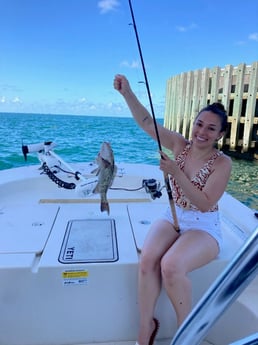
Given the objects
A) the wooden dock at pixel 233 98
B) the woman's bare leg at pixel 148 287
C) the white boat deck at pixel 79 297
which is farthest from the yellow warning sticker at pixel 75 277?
the wooden dock at pixel 233 98

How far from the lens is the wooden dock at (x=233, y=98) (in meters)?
11.1

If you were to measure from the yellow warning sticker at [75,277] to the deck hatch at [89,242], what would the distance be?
0.20ft

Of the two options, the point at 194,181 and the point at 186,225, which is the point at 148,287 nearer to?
the point at 186,225

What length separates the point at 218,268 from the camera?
6.07 feet

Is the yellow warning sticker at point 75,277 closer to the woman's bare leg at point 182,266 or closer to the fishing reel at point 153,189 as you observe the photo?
the woman's bare leg at point 182,266

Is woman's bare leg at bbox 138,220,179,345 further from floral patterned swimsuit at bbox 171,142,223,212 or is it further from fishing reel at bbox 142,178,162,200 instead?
fishing reel at bbox 142,178,162,200

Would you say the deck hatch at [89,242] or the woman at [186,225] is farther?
the deck hatch at [89,242]

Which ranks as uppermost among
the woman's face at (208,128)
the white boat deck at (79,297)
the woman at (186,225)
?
the woman's face at (208,128)

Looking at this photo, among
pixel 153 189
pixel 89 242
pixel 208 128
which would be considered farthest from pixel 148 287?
pixel 153 189

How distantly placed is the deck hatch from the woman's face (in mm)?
886

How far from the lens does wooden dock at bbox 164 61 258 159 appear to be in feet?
36.4

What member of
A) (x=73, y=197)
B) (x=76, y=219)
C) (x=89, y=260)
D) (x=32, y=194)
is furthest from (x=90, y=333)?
(x=32, y=194)

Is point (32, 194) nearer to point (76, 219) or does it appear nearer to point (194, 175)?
point (76, 219)

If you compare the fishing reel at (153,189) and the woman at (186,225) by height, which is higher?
the woman at (186,225)
